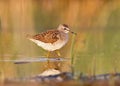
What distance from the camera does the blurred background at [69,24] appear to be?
2285mm

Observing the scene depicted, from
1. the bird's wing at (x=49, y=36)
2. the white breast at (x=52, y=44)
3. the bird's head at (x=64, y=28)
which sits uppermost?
the bird's head at (x=64, y=28)

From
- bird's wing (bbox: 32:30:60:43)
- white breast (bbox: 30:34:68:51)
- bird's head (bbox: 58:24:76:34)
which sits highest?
bird's head (bbox: 58:24:76:34)

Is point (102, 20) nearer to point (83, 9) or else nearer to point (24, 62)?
point (83, 9)

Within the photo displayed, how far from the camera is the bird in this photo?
7.41 ft

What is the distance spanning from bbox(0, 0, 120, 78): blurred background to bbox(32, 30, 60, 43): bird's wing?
44mm

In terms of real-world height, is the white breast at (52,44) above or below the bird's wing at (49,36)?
below

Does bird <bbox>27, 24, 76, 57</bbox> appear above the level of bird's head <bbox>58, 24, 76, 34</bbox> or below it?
below

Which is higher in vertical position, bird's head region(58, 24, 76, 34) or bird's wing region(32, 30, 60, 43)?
bird's head region(58, 24, 76, 34)

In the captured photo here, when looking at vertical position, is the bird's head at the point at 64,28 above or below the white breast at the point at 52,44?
above

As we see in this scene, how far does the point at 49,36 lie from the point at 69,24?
13 cm

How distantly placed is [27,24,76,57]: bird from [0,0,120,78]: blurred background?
26mm

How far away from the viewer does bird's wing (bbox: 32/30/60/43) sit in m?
2.25

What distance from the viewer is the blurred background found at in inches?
90.0

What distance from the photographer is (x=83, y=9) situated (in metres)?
2.32
